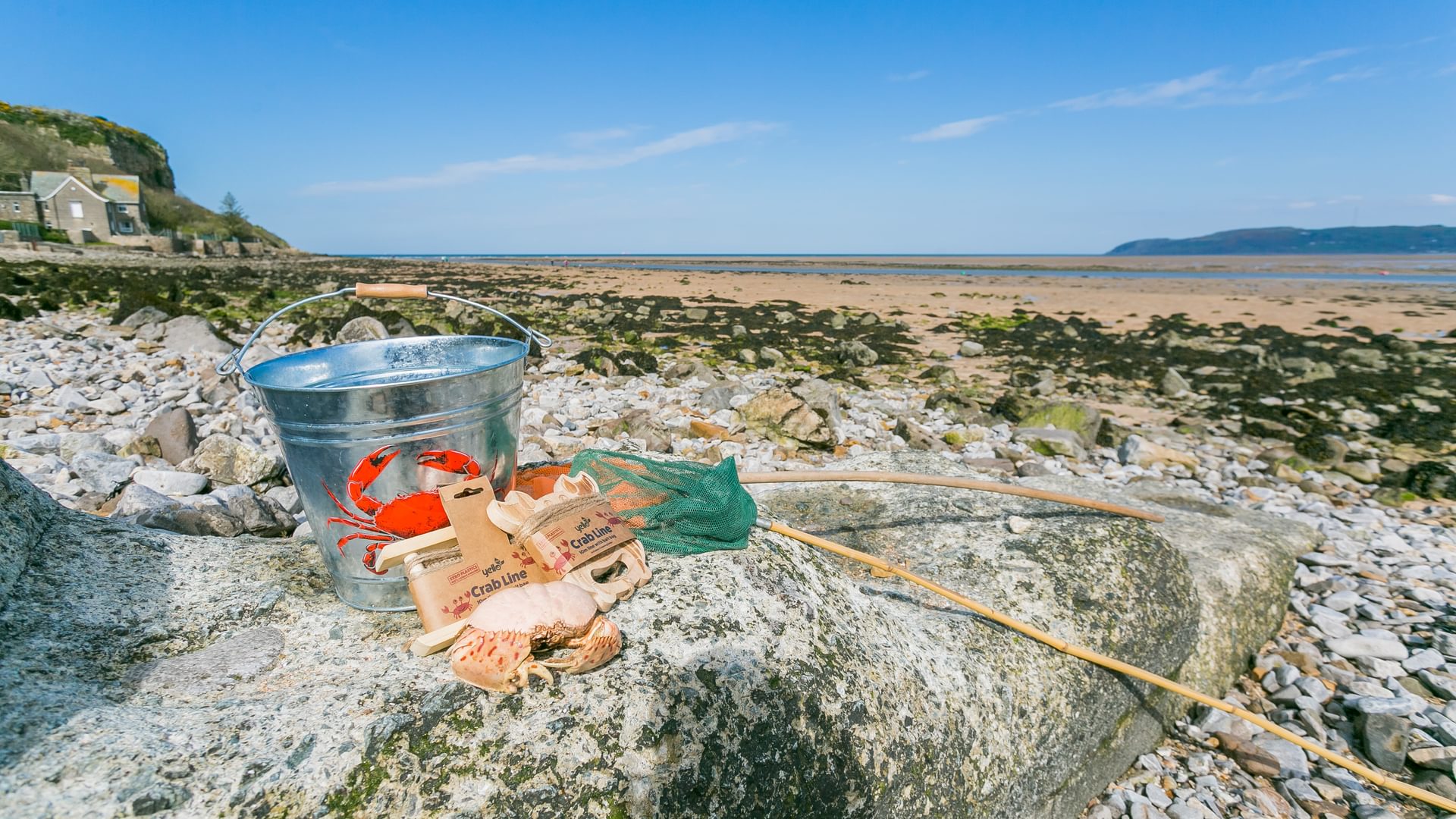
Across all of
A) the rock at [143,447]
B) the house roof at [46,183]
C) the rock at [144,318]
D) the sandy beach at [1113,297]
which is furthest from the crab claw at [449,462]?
the house roof at [46,183]

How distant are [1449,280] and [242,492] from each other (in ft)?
193

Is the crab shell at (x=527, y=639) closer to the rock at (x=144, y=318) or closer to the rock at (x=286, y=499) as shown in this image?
the rock at (x=286, y=499)

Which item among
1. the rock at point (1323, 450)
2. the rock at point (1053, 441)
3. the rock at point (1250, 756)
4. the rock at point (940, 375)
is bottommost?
the rock at point (1250, 756)

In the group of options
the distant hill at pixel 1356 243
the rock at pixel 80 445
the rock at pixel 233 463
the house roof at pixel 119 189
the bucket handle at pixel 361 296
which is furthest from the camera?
the distant hill at pixel 1356 243

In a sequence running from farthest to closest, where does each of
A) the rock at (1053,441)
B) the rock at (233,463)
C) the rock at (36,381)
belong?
the rock at (1053,441) → the rock at (36,381) → the rock at (233,463)

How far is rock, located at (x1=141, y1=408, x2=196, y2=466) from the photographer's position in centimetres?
587

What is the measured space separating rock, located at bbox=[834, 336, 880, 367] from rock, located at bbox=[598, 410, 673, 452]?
682 cm

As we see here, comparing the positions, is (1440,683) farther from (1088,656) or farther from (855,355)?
(855,355)

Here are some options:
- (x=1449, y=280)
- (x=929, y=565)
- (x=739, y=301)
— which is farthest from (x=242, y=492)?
(x=1449, y=280)

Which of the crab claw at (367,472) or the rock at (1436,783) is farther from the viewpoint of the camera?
the rock at (1436,783)

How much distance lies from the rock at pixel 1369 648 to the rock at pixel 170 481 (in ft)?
25.3

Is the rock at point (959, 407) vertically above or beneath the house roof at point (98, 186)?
beneath

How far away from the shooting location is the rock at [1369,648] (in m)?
4.23

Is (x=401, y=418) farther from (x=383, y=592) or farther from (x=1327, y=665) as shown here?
(x=1327, y=665)
